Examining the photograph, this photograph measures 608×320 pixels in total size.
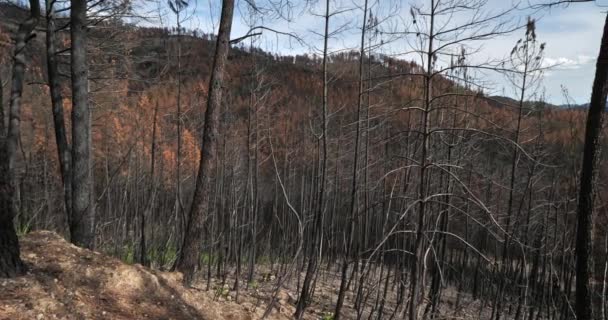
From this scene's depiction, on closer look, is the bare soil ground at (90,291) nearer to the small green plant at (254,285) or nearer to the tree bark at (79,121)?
the tree bark at (79,121)

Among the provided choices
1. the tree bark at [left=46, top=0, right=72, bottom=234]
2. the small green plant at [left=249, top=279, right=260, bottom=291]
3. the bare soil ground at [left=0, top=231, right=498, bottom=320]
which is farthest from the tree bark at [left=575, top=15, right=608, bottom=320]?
the small green plant at [left=249, top=279, right=260, bottom=291]

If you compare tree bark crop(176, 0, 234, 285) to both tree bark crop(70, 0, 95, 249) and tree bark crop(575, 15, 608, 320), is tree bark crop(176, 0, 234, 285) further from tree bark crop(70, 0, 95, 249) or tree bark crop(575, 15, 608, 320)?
Answer: tree bark crop(575, 15, 608, 320)

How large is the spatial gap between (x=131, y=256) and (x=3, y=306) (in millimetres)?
6020

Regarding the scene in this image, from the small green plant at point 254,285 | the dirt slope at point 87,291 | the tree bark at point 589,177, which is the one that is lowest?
the small green plant at point 254,285

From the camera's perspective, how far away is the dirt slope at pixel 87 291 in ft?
11.2

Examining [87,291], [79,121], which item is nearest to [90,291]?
[87,291]

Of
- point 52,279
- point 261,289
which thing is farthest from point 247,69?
point 52,279

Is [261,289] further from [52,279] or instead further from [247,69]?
[52,279]

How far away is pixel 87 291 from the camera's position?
395 cm

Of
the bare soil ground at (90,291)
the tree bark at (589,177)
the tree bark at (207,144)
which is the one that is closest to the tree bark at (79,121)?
the bare soil ground at (90,291)

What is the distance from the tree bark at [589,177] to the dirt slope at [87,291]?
3.81 meters

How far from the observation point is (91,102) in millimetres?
9914

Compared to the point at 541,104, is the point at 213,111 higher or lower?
lower

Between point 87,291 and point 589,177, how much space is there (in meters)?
5.06
